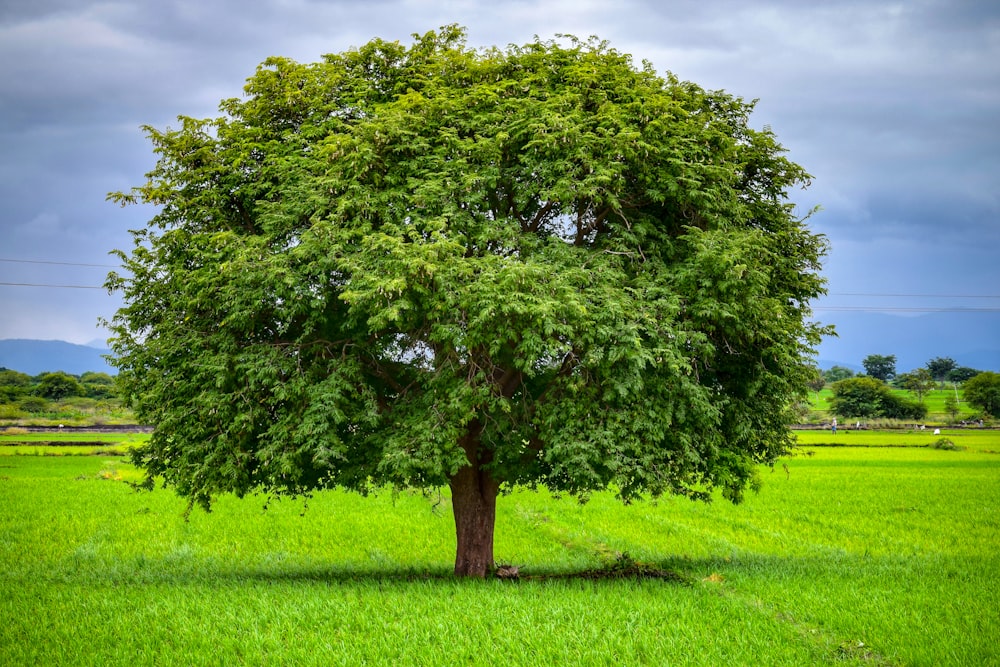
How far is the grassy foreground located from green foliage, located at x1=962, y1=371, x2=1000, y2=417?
76967 millimetres

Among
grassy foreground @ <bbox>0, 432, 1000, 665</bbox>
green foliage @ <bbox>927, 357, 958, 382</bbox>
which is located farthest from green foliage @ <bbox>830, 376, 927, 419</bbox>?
green foliage @ <bbox>927, 357, 958, 382</bbox>

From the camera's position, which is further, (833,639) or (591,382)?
(591,382)

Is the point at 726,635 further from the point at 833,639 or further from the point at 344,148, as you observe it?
the point at 344,148

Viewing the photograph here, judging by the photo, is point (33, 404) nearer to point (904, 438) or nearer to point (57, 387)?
point (57, 387)

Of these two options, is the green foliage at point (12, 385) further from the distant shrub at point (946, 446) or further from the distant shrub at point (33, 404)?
the distant shrub at point (946, 446)

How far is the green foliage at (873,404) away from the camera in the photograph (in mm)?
99750

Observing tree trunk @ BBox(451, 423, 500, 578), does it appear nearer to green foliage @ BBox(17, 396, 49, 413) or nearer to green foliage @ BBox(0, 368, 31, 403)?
green foliage @ BBox(17, 396, 49, 413)

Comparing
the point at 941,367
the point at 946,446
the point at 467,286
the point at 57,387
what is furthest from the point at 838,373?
the point at 467,286

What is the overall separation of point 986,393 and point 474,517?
102 m

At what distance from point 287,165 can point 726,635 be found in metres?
12.1

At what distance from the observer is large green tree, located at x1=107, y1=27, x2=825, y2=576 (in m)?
13.6

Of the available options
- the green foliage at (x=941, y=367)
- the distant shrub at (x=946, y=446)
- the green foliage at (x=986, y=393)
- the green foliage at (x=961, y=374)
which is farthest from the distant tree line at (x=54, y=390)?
the green foliage at (x=941, y=367)

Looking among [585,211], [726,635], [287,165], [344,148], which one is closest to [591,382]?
[585,211]

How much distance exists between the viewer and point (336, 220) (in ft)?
47.5
